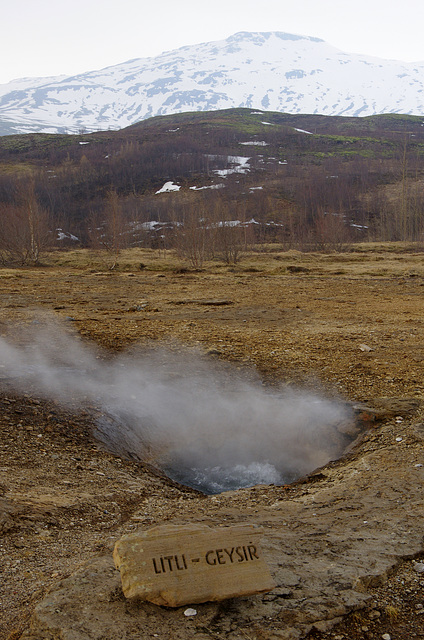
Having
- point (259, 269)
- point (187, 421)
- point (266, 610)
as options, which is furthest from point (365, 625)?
point (259, 269)

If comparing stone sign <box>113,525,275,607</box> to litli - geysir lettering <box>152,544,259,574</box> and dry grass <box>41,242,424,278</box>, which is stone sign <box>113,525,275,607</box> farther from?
dry grass <box>41,242,424,278</box>

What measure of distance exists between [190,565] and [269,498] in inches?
80.5

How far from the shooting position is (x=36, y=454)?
17.6ft

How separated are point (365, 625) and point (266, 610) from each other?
1.73 feet

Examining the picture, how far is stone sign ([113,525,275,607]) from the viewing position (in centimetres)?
286

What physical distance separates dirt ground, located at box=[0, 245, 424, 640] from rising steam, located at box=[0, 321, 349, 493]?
1.22ft

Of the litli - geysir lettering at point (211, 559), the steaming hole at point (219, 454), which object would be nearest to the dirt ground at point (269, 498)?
the litli - geysir lettering at point (211, 559)

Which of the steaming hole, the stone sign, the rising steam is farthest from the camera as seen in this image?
the rising steam

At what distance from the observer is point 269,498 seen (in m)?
4.89

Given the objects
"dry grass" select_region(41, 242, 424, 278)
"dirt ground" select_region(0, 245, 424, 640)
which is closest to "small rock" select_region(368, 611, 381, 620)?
"dirt ground" select_region(0, 245, 424, 640)

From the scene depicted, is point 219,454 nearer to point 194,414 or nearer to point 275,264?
point 194,414

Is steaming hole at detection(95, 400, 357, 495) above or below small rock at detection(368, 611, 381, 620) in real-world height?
below

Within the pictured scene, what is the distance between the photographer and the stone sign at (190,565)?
286 centimetres

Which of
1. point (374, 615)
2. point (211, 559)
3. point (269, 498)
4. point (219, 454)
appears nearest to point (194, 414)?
point (219, 454)
